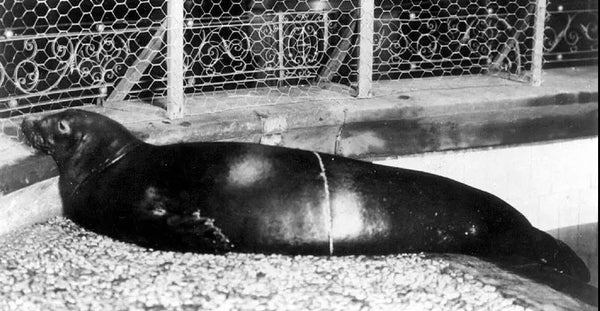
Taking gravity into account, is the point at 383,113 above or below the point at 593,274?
above

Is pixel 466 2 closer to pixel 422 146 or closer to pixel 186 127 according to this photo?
A: pixel 422 146

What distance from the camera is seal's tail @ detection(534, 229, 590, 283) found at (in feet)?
15.9

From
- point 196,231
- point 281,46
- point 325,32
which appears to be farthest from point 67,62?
point 325,32

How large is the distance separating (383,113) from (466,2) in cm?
227

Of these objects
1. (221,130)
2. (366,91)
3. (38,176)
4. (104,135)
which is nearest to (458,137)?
(366,91)

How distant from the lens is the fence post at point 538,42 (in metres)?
6.02

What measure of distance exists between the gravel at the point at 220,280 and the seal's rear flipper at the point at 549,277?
169 millimetres

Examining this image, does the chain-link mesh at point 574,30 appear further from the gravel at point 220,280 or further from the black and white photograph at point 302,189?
the gravel at point 220,280

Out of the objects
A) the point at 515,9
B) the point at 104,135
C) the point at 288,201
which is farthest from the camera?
the point at 515,9

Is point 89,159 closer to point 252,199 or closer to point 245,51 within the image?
point 252,199

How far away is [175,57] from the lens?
201 inches

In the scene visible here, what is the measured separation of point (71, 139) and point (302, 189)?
1.31m

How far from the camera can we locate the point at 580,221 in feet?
20.2

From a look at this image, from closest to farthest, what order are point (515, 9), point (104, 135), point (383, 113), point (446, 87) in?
point (104, 135)
point (383, 113)
point (446, 87)
point (515, 9)
